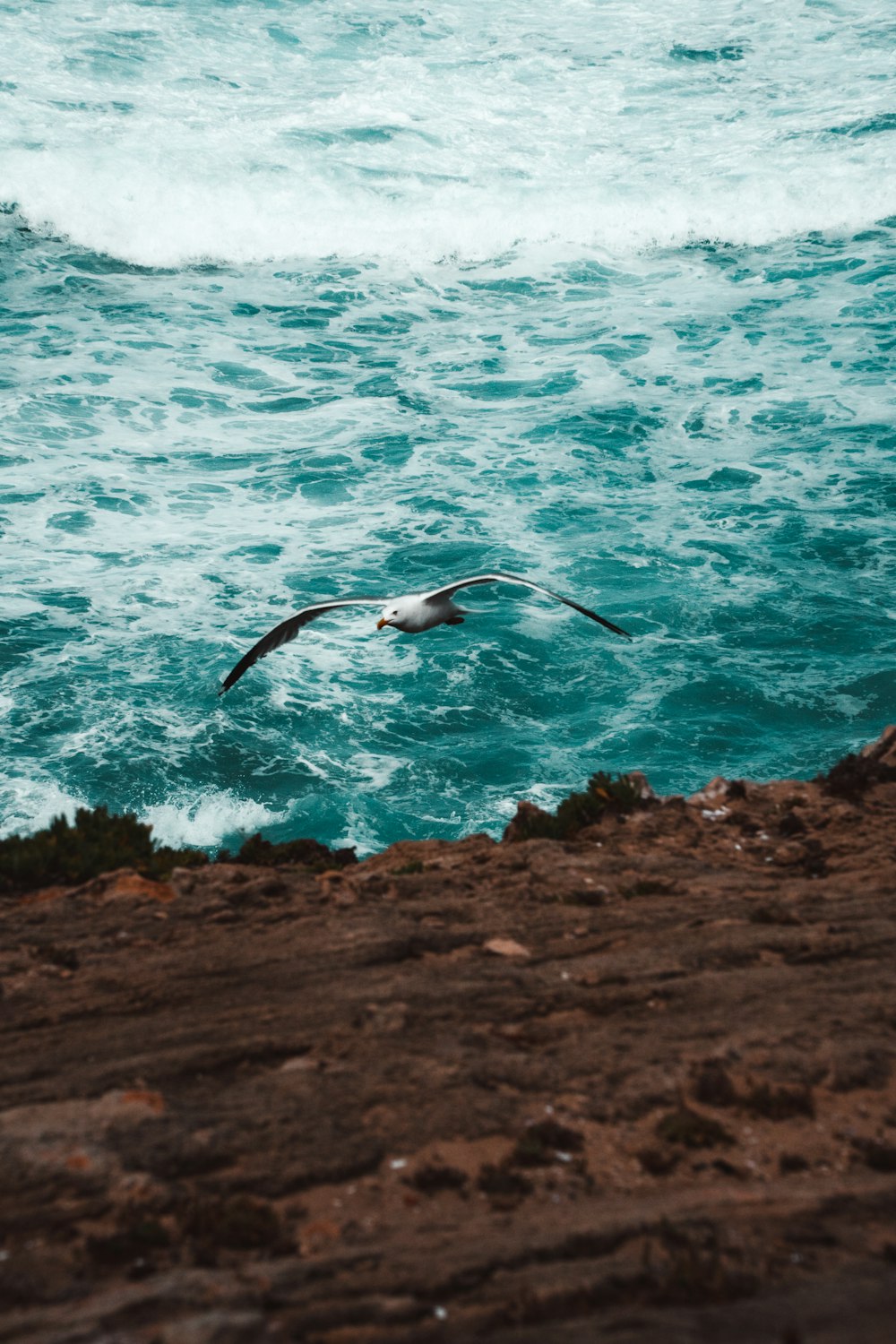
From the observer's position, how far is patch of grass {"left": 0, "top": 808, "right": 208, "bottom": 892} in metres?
8.34

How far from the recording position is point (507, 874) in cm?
819

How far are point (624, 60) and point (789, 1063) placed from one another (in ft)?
181

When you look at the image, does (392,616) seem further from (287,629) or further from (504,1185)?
(504,1185)

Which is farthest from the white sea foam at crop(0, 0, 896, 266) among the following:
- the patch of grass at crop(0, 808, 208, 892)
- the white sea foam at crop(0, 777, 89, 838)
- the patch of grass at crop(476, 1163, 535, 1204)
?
the patch of grass at crop(476, 1163, 535, 1204)

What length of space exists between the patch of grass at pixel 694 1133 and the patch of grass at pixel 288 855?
4216 millimetres

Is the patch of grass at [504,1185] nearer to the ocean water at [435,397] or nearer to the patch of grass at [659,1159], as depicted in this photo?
the patch of grass at [659,1159]

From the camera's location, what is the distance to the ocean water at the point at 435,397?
17.1 metres

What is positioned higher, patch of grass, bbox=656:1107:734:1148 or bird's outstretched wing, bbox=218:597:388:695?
patch of grass, bbox=656:1107:734:1148

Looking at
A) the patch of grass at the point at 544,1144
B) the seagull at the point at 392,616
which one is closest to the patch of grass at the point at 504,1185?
the patch of grass at the point at 544,1144

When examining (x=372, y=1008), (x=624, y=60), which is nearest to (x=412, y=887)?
(x=372, y=1008)

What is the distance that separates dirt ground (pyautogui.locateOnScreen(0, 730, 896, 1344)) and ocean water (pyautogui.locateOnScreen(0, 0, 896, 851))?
300 inches

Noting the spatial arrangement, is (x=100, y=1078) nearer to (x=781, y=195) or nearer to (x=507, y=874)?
(x=507, y=874)

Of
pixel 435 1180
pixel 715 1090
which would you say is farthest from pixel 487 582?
pixel 435 1180

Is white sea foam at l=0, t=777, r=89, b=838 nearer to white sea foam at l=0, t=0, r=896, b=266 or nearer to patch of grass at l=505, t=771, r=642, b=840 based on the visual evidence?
patch of grass at l=505, t=771, r=642, b=840
